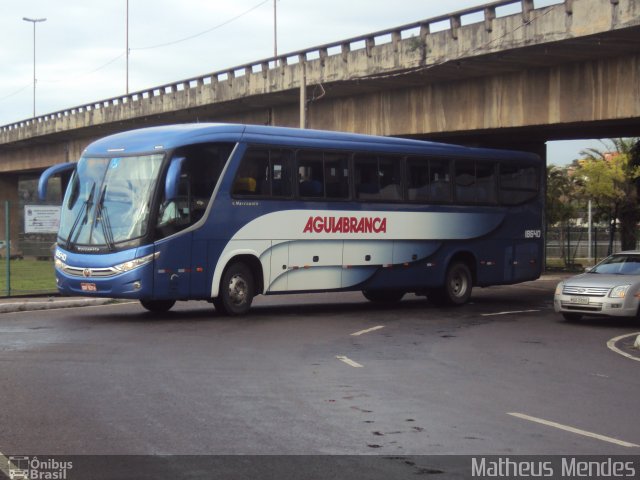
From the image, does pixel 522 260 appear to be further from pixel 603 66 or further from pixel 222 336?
pixel 222 336

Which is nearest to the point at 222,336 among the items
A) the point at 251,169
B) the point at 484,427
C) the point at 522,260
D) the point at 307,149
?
the point at 251,169

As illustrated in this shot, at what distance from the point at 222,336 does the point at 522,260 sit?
456 inches

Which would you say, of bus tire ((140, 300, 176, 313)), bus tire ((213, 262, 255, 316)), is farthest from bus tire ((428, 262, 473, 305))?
bus tire ((140, 300, 176, 313))

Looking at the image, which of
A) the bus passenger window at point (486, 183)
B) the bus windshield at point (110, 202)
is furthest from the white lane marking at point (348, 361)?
the bus passenger window at point (486, 183)

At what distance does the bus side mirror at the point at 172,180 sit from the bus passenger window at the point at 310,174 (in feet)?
9.98

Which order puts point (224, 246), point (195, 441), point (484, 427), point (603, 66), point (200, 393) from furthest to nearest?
point (603, 66) → point (224, 246) → point (200, 393) → point (484, 427) → point (195, 441)

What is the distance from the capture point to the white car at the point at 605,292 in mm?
19422

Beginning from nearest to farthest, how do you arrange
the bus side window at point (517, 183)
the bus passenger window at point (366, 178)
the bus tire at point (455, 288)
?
the bus passenger window at point (366, 178), the bus tire at point (455, 288), the bus side window at point (517, 183)

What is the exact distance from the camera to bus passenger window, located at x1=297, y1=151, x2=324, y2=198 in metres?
21.0

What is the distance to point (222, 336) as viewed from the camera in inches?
655

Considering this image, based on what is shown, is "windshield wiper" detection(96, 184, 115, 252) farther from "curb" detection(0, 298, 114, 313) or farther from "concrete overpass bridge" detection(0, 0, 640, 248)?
"concrete overpass bridge" detection(0, 0, 640, 248)

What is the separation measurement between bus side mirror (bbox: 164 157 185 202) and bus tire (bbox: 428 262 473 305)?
7.87 meters

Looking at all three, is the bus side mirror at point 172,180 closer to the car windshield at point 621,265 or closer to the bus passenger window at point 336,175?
the bus passenger window at point 336,175

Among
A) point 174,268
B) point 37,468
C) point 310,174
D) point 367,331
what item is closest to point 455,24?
point 310,174
